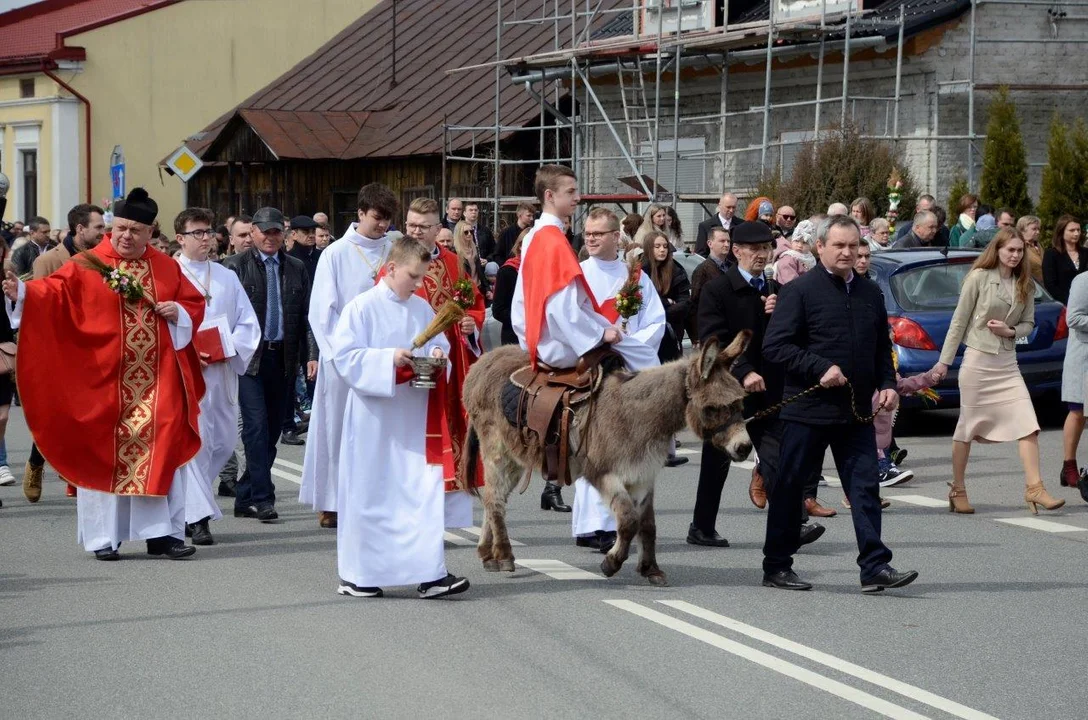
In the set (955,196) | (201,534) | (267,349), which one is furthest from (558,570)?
(955,196)

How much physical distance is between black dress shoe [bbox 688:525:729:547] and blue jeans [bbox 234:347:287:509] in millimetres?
2997

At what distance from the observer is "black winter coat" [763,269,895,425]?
8.83m

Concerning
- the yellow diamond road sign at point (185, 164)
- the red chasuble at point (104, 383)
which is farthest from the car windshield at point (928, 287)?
the yellow diamond road sign at point (185, 164)

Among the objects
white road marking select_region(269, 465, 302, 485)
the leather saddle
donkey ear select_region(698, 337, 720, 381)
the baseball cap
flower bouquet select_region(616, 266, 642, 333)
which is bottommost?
white road marking select_region(269, 465, 302, 485)

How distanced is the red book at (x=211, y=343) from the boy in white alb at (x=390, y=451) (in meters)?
2.46

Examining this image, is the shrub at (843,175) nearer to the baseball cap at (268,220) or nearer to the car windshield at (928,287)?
the car windshield at (928,287)

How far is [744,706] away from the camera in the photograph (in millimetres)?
6656

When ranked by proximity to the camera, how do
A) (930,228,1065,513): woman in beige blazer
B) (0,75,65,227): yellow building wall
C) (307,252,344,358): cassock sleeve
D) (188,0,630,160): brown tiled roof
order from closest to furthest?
(307,252,344,358): cassock sleeve < (930,228,1065,513): woman in beige blazer < (188,0,630,160): brown tiled roof < (0,75,65,227): yellow building wall

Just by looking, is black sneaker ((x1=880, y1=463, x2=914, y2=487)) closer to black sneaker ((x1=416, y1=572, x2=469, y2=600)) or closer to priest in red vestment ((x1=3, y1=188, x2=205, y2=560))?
black sneaker ((x1=416, y1=572, x2=469, y2=600))

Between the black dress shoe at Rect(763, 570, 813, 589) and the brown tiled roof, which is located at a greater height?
the brown tiled roof

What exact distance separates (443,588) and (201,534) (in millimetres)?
2484

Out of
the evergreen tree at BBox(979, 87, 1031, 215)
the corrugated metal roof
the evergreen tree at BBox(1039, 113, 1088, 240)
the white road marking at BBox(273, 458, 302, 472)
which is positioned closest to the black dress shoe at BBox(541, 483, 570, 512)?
the white road marking at BBox(273, 458, 302, 472)

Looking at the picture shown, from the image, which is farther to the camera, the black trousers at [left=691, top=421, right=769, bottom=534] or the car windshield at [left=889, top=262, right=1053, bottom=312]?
the car windshield at [left=889, top=262, right=1053, bottom=312]

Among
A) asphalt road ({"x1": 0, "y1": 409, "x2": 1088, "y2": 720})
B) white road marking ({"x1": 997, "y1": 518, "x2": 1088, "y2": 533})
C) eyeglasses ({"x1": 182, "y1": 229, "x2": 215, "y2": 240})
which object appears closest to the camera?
asphalt road ({"x1": 0, "y1": 409, "x2": 1088, "y2": 720})
